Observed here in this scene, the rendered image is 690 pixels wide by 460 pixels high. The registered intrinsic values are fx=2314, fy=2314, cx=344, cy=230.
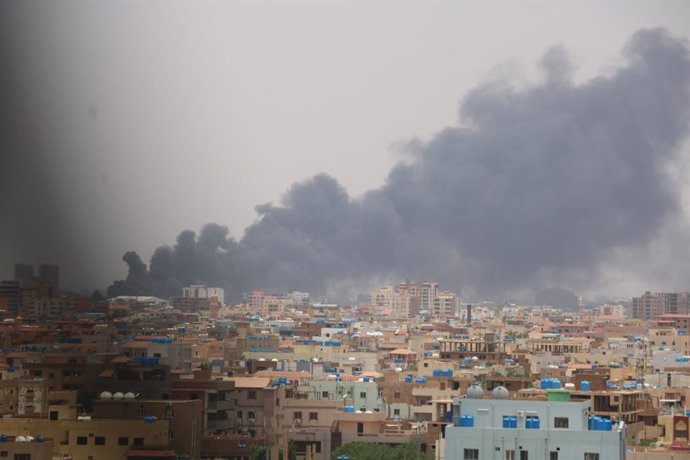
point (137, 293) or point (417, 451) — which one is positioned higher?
point (137, 293)

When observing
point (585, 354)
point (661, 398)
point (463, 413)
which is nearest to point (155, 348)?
point (661, 398)

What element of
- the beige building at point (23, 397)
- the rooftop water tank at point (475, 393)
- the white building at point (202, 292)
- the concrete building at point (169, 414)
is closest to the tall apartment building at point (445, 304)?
the white building at point (202, 292)

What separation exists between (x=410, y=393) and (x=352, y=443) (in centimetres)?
679

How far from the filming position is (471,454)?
15820 mm

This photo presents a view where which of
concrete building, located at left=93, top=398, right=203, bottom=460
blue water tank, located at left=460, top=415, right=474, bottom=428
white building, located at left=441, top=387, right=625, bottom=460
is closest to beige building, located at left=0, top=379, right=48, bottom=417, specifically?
concrete building, located at left=93, top=398, right=203, bottom=460

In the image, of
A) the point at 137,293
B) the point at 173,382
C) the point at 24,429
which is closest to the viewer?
the point at 24,429

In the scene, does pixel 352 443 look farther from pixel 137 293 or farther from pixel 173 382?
pixel 137 293

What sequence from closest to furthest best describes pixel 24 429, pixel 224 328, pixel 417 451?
pixel 24 429
pixel 417 451
pixel 224 328

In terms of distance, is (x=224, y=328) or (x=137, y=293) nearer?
(x=137, y=293)

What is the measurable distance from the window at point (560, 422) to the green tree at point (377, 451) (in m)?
5.01

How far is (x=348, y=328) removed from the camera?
62.2 metres

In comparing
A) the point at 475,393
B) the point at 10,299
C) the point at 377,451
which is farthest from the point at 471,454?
the point at 10,299

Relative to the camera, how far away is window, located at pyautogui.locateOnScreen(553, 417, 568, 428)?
16.2m

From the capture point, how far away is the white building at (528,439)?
15.7 meters
